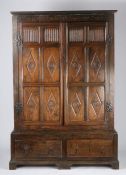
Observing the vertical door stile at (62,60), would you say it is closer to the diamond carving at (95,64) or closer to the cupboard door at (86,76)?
the cupboard door at (86,76)

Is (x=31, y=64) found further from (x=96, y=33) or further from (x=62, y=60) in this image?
(x=96, y=33)

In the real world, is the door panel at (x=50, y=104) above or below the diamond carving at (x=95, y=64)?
below

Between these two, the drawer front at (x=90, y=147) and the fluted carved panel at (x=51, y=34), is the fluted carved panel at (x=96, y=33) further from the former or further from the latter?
the drawer front at (x=90, y=147)

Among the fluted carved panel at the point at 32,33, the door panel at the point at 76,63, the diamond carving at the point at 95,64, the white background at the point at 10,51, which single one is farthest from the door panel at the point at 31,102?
the white background at the point at 10,51

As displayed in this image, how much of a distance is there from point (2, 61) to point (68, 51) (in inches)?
48.5

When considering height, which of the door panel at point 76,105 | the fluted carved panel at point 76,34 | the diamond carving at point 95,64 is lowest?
the door panel at point 76,105

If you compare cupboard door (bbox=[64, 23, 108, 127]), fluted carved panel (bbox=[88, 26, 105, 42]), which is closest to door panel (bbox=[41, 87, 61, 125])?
cupboard door (bbox=[64, 23, 108, 127])

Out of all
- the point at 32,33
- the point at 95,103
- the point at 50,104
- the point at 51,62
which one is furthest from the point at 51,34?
the point at 95,103

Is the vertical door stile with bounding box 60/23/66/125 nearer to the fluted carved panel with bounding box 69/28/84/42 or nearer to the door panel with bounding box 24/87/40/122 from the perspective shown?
the fluted carved panel with bounding box 69/28/84/42

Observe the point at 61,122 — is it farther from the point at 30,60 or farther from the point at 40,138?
the point at 30,60

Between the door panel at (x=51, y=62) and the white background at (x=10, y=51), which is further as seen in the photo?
the white background at (x=10, y=51)

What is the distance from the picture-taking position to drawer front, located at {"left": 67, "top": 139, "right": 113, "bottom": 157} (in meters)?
4.54

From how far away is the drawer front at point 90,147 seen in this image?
454cm
